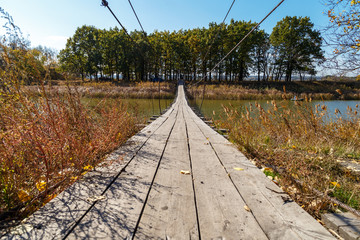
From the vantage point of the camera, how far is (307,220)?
1.05m

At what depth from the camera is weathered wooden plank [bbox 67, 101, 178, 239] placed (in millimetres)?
931

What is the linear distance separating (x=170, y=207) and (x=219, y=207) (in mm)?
320

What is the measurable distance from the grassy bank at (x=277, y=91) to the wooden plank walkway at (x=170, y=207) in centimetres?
1630

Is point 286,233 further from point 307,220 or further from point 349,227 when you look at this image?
point 349,227

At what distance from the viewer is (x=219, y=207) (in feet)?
3.90

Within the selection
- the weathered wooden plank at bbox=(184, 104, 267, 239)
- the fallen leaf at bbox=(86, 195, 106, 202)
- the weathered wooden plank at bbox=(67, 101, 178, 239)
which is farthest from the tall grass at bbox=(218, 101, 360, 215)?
the fallen leaf at bbox=(86, 195, 106, 202)

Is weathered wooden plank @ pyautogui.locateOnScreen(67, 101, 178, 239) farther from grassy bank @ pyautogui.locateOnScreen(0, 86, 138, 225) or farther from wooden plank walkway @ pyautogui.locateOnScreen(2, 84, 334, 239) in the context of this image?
grassy bank @ pyautogui.locateOnScreen(0, 86, 138, 225)

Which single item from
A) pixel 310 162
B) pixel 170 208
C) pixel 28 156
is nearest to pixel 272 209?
pixel 170 208

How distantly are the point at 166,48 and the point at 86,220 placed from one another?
A: 3990cm

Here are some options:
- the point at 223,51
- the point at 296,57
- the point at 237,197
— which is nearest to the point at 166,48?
the point at 223,51

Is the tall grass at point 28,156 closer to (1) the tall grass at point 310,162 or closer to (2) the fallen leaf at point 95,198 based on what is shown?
(2) the fallen leaf at point 95,198

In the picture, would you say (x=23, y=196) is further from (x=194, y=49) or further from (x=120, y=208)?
(x=194, y=49)

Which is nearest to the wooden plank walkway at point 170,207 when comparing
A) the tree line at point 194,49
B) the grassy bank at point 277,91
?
the grassy bank at point 277,91

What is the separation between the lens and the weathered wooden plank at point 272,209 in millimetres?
958
